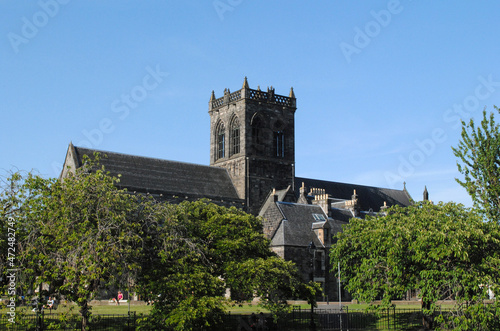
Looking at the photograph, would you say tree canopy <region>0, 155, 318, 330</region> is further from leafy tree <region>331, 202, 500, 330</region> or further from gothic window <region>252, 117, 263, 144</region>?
gothic window <region>252, 117, 263, 144</region>

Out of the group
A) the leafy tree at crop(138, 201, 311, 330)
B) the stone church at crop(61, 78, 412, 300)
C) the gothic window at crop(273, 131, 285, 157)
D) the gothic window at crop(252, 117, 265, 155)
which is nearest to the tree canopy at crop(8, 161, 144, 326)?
the leafy tree at crop(138, 201, 311, 330)

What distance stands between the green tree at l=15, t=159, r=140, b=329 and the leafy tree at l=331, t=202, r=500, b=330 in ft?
46.4

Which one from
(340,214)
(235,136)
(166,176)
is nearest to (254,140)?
(235,136)

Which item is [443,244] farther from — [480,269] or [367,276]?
[367,276]

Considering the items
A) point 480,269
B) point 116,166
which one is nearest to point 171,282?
point 480,269

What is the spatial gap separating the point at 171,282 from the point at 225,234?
20.9 feet

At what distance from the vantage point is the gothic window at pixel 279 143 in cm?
8388

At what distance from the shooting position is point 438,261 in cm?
3378

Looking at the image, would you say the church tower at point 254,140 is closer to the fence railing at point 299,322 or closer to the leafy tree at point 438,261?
the fence railing at point 299,322

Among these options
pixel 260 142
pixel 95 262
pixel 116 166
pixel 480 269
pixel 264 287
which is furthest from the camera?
pixel 260 142

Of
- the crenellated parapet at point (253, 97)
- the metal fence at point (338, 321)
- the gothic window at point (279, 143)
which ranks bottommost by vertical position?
the metal fence at point (338, 321)

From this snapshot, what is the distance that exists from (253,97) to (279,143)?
23.3 feet

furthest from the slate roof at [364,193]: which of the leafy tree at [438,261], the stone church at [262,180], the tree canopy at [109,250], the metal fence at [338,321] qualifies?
the tree canopy at [109,250]

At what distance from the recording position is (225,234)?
3600 centimetres
